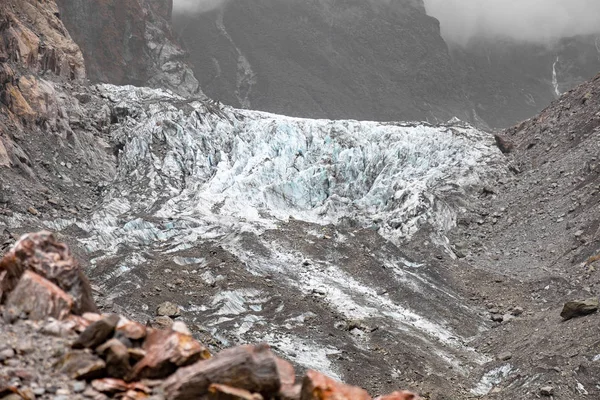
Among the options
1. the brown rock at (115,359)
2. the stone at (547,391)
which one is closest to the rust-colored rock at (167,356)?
the brown rock at (115,359)

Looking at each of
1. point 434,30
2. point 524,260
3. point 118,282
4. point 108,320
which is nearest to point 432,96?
point 434,30

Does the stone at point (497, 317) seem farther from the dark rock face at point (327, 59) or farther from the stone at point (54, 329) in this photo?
the dark rock face at point (327, 59)

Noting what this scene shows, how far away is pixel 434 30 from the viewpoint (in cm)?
15288

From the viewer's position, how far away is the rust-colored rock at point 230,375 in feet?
25.7

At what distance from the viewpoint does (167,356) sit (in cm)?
819

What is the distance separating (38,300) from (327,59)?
5076 inches

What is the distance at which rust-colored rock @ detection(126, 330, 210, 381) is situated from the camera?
8141 millimetres

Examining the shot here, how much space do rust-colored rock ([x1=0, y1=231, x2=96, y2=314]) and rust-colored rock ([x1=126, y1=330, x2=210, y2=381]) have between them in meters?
1.51

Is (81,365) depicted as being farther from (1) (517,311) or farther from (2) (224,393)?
(1) (517,311)

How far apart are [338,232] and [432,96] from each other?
10597 centimetres

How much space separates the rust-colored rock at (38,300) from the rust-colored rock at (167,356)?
4.48 feet

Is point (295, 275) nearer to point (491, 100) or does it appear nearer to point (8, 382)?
point (8, 382)

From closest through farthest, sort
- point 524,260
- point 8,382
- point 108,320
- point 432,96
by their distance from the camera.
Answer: point 8,382
point 108,320
point 524,260
point 432,96

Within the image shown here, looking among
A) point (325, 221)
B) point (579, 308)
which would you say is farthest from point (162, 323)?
point (325, 221)
